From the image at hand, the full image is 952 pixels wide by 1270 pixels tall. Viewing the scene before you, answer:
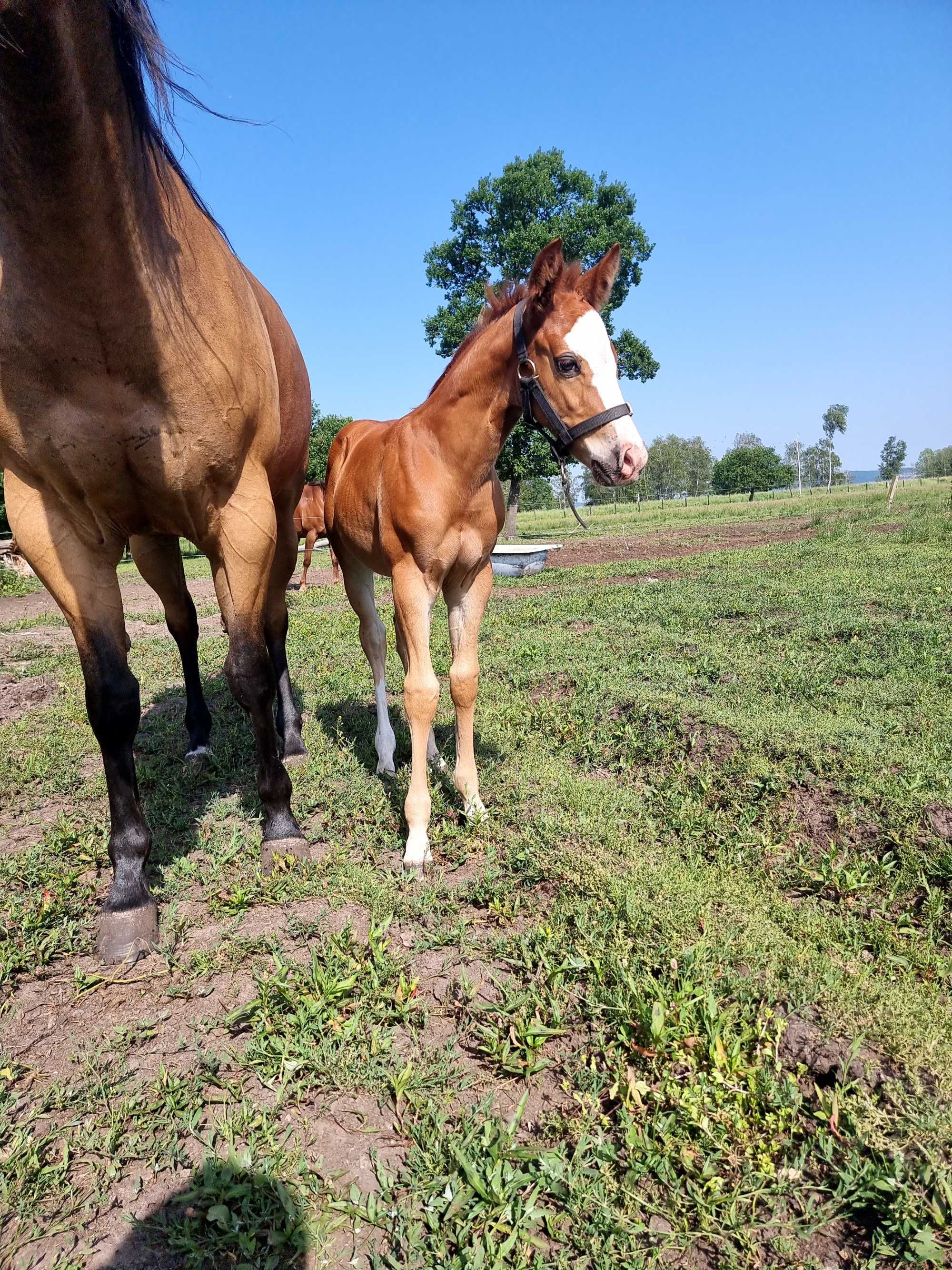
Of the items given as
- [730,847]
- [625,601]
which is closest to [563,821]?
[730,847]

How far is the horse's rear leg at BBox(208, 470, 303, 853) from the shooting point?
2.61 meters

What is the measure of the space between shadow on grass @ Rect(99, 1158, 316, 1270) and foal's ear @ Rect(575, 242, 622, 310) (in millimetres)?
3028

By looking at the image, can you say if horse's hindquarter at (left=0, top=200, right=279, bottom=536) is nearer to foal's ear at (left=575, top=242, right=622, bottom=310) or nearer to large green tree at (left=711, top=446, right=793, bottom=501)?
foal's ear at (left=575, top=242, right=622, bottom=310)

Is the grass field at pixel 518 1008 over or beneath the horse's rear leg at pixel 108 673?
beneath

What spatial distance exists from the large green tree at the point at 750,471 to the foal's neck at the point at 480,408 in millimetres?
88847

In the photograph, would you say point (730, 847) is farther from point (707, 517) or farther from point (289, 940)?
point (707, 517)

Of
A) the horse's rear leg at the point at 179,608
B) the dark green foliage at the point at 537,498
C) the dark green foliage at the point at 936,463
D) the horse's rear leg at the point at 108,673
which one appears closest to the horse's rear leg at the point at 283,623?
the horse's rear leg at the point at 179,608

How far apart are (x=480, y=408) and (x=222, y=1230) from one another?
2813 mm

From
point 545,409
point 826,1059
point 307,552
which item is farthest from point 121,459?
point 307,552

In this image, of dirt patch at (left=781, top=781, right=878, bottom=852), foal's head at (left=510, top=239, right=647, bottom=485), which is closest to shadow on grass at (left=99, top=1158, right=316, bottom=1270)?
dirt patch at (left=781, top=781, right=878, bottom=852)

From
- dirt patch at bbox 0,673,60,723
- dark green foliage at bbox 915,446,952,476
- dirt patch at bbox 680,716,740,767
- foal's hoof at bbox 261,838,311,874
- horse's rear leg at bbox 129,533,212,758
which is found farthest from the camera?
dark green foliage at bbox 915,446,952,476

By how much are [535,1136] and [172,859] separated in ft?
6.36

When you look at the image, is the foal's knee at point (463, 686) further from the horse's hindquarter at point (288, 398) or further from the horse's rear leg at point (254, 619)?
the horse's hindquarter at point (288, 398)

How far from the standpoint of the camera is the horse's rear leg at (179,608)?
13.0 ft
